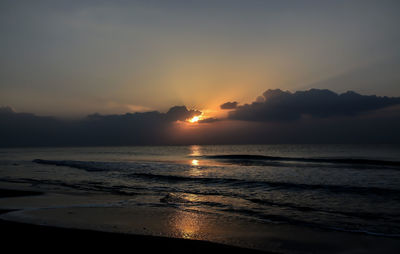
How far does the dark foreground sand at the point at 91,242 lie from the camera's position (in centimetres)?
635

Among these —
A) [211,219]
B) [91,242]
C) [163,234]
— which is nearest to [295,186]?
[211,219]

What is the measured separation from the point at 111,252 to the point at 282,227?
16.9 feet

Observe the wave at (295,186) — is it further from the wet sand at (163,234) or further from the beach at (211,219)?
the wet sand at (163,234)

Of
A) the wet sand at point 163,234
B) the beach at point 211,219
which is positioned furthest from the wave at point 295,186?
the wet sand at point 163,234

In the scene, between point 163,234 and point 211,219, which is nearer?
point 163,234

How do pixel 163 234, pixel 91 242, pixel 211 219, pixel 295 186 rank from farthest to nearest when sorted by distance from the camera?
1. pixel 295 186
2. pixel 211 219
3. pixel 163 234
4. pixel 91 242

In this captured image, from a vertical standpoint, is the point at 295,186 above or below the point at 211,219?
below

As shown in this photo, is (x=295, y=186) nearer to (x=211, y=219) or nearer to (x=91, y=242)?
(x=211, y=219)

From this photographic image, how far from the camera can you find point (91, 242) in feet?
22.5

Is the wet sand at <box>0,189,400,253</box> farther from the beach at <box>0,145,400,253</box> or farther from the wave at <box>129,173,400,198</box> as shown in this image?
the wave at <box>129,173,400,198</box>

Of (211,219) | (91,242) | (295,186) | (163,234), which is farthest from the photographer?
(295,186)

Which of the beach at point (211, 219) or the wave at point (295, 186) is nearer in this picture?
the beach at point (211, 219)

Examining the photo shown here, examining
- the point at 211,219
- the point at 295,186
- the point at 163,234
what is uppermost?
the point at 163,234

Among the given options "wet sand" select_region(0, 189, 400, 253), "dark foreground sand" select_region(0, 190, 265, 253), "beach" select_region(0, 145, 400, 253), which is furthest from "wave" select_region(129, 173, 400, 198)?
"dark foreground sand" select_region(0, 190, 265, 253)
